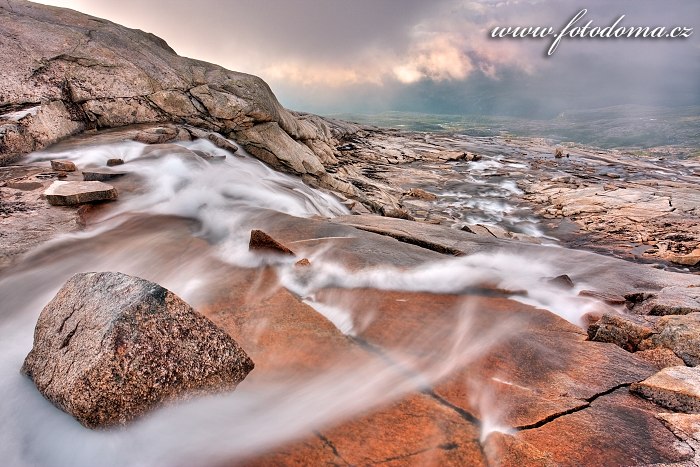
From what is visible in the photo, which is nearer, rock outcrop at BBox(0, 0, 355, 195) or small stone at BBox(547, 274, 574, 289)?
small stone at BBox(547, 274, 574, 289)

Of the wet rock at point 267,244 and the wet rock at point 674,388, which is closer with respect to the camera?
the wet rock at point 674,388

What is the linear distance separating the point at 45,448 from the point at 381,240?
6.50 meters

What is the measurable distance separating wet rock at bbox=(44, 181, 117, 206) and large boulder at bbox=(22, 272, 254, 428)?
4.76 m

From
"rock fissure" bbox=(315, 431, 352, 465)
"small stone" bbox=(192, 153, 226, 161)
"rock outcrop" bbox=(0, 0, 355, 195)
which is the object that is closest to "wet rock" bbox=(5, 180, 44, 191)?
"rock outcrop" bbox=(0, 0, 355, 195)

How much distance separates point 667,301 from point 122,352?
8771mm

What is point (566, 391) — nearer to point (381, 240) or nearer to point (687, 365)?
point (687, 365)

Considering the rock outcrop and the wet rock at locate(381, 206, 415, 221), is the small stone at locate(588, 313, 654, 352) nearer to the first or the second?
the wet rock at locate(381, 206, 415, 221)

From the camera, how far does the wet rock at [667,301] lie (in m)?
6.44

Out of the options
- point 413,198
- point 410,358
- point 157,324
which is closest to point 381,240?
point 410,358

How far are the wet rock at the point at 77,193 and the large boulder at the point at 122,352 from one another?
15.6 feet

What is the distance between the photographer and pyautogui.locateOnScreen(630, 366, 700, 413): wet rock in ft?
12.3

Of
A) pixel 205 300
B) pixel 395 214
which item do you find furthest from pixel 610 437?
pixel 395 214

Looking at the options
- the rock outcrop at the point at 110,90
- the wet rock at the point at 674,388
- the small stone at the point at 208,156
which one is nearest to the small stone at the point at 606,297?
the wet rock at the point at 674,388

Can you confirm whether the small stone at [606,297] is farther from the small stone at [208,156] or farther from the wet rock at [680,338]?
the small stone at [208,156]
